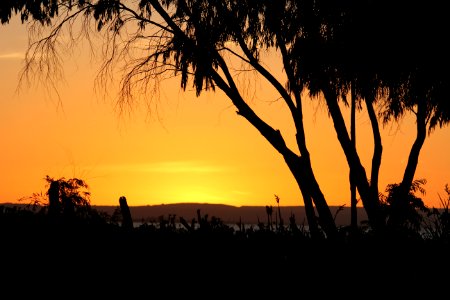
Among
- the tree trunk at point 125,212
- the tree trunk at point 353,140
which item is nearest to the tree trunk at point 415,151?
the tree trunk at point 353,140

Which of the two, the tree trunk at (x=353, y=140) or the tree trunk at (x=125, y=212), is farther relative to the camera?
the tree trunk at (x=353, y=140)

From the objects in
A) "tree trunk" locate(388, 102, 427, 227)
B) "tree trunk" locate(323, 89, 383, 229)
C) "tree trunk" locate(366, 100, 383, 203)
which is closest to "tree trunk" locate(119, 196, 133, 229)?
"tree trunk" locate(323, 89, 383, 229)

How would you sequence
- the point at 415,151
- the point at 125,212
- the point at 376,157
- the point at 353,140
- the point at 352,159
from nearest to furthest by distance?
the point at 125,212 < the point at 352,159 < the point at 415,151 < the point at 376,157 < the point at 353,140

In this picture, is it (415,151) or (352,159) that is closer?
(352,159)

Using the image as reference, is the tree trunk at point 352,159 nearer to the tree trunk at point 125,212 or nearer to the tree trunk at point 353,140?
the tree trunk at point 353,140

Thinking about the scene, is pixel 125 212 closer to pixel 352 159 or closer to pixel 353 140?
pixel 352 159

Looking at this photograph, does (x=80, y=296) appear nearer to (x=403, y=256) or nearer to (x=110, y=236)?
(x=110, y=236)

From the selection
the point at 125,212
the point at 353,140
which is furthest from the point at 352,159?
the point at 125,212

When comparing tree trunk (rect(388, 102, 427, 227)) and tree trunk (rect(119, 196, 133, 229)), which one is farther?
tree trunk (rect(388, 102, 427, 227))

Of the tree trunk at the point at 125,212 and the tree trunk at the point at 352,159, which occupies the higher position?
the tree trunk at the point at 352,159

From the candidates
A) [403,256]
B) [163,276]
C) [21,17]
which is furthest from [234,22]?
[403,256]

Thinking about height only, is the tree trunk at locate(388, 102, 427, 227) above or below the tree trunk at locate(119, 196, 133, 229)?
above

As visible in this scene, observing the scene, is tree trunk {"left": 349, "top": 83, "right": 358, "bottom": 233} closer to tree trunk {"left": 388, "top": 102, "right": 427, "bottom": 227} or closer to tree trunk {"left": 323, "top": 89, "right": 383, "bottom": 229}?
tree trunk {"left": 323, "top": 89, "right": 383, "bottom": 229}

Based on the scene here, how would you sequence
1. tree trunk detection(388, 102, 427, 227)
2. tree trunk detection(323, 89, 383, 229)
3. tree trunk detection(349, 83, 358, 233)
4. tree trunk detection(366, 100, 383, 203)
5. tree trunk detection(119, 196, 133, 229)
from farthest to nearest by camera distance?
tree trunk detection(349, 83, 358, 233)
tree trunk detection(366, 100, 383, 203)
tree trunk detection(388, 102, 427, 227)
tree trunk detection(323, 89, 383, 229)
tree trunk detection(119, 196, 133, 229)
